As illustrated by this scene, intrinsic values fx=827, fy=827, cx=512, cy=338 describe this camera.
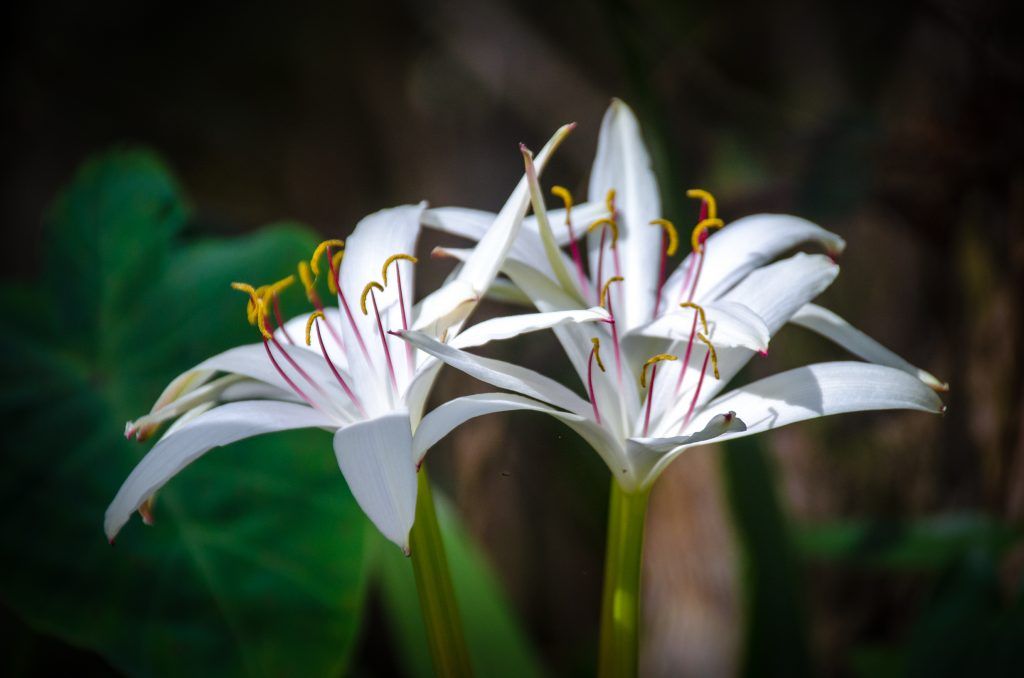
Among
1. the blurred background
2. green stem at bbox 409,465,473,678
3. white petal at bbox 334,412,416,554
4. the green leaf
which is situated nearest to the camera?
white petal at bbox 334,412,416,554

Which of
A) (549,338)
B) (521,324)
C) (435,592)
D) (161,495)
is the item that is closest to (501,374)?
(521,324)

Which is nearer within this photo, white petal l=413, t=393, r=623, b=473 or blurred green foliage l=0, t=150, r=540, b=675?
white petal l=413, t=393, r=623, b=473

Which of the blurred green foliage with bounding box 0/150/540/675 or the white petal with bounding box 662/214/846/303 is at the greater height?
the white petal with bounding box 662/214/846/303

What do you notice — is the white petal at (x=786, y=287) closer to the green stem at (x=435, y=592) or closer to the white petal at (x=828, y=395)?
the white petal at (x=828, y=395)

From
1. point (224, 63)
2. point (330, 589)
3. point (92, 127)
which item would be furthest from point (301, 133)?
point (330, 589)

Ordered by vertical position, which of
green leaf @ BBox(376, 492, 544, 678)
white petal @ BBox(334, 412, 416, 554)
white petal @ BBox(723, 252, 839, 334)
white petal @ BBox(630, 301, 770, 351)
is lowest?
green leaf @ BBox(376, 492, 544, 678)

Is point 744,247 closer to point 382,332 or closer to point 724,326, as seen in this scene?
point 724,326

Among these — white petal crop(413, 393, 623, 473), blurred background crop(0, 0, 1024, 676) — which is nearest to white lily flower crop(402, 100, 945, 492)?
white petal crop(413, 393, 623, 473)

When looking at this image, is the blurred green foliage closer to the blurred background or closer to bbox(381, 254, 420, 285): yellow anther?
the blurred background
